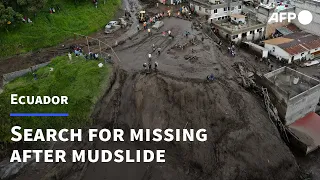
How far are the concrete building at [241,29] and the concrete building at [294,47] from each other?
2746 mm

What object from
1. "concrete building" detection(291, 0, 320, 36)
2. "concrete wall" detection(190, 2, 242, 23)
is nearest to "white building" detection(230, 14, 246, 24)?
"concrete wall" detection(190, 2, 242, 23)

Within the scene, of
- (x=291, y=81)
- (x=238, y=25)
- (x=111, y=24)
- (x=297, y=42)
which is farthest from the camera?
(x=238, y=25)

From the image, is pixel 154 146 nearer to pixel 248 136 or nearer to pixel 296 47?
pixel 248 136

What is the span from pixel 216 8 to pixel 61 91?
27.4 meters

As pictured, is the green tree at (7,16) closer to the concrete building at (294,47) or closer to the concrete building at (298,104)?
the concrete building at (298,104)

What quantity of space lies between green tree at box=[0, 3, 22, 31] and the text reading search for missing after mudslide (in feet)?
37.1

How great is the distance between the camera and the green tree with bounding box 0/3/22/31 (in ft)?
123

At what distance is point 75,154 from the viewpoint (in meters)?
28.1

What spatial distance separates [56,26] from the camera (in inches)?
1668

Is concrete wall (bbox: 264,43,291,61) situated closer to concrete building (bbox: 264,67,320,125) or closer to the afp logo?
the afp logo

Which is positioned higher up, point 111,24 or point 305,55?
point 111,24

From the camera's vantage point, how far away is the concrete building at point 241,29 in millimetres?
45375

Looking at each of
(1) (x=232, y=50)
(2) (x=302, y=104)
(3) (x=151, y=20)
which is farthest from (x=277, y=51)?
(3) (x=151, y=20)

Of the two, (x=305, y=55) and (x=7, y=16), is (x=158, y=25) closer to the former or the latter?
(x=7, y=16)
